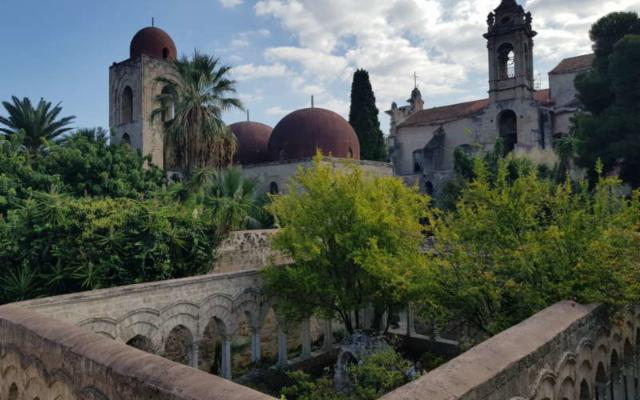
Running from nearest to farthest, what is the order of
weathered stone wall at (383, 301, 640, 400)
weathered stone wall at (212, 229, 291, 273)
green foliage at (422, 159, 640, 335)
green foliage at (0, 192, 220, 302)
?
weathered stone wall at (383, 301, 640, 400)
green foliage at (422, 159, 640, 335)
green foliage at (0, 192, 220, 302)
weathered stone wall at (212, 229, 291, 273)

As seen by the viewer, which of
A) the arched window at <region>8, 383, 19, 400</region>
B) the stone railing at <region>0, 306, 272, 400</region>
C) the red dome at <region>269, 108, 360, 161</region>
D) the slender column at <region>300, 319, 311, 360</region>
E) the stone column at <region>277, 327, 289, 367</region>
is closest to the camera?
the stone railing at <region>0, 306, 272, 400</region>

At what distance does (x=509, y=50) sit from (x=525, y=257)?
1335 inches

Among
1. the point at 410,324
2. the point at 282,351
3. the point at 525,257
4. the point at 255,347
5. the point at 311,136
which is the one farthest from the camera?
the point at 311,136

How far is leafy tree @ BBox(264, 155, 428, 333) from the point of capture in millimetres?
9953

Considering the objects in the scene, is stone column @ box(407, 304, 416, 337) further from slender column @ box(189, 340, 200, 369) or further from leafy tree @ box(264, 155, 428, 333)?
slender column @ box(189, 340, 200, 369)

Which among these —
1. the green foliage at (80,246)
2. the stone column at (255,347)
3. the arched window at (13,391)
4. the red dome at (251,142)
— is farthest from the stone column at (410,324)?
the red dome at (251,142)

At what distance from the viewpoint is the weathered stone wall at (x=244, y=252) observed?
14777 millimetres

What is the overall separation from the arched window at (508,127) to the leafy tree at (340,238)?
28237 mm

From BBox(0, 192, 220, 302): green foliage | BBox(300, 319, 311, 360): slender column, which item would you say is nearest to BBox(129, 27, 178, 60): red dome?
BBox(0, 192, 220, 302): green foliage

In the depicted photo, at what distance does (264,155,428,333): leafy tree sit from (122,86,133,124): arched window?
82.0ft

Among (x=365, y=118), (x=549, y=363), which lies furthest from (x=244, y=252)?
(x=365, y=118)

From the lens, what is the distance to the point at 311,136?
2661 cm

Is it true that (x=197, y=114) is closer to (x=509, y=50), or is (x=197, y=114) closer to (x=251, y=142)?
(x=251, y=142)

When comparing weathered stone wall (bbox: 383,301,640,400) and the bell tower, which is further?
the bell tower
